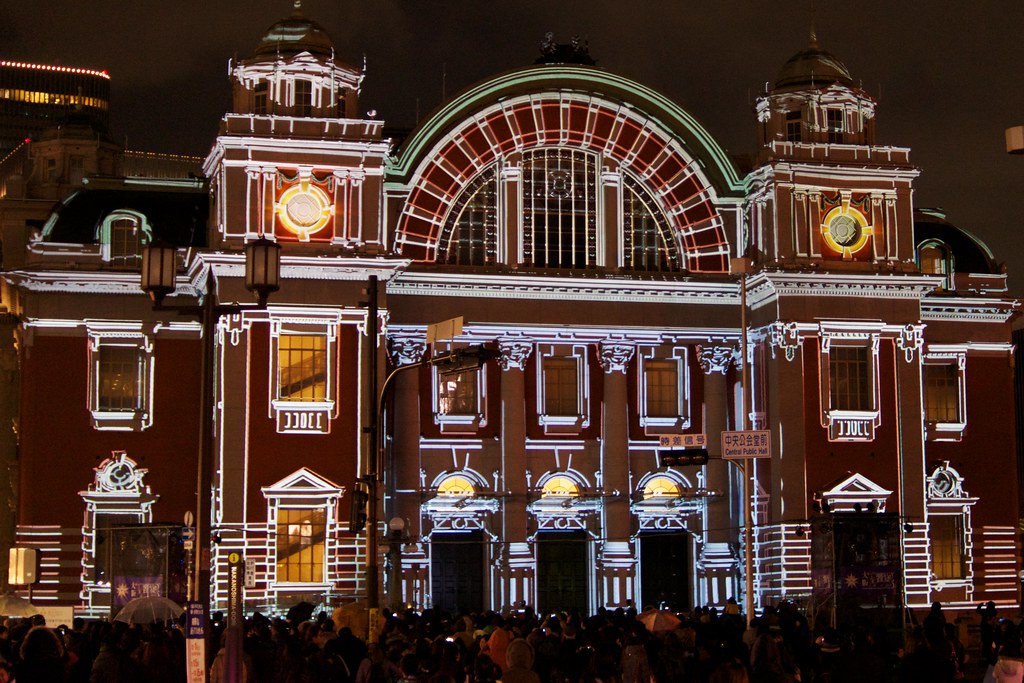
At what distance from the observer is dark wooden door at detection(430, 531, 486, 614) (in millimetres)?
53062

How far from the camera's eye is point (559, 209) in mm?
55031

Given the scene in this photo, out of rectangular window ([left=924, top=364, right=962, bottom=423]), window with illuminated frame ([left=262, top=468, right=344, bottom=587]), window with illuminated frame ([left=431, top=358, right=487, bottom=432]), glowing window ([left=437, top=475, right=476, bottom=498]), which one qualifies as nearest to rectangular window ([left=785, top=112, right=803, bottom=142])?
rectangular window ([left=924, top=364, right=962, bottom=423])

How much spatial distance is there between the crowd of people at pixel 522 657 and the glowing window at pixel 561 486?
24973 millimetres

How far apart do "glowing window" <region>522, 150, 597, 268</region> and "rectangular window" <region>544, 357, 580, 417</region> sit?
3.28 m

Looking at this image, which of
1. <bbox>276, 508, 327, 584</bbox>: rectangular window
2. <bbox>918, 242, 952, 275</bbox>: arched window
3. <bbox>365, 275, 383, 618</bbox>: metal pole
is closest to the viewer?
<bbox>365, 275, 383, 618</bbox>: metal pole

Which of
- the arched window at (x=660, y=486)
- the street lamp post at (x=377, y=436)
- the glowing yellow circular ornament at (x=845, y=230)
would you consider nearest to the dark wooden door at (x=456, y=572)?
the arched window at (x=660, y=486)

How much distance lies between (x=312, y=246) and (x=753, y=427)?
14968 mm

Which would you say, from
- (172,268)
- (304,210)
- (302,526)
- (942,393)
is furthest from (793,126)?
(172,268)

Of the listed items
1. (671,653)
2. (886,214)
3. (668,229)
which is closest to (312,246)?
(668,229)

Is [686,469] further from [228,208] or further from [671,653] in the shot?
[671,653]

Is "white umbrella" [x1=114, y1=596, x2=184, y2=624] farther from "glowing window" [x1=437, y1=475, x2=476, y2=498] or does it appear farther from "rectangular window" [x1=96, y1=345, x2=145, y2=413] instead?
"glowing window" [x1=437, y1=475, x2=476, y2=498]

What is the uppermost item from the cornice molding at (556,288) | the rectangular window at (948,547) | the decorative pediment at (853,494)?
the cornice molding at (556,288)

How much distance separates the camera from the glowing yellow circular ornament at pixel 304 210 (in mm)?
50406

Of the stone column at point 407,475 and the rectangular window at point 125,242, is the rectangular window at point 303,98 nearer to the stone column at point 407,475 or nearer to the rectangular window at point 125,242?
the rectangular window at point 125,242
